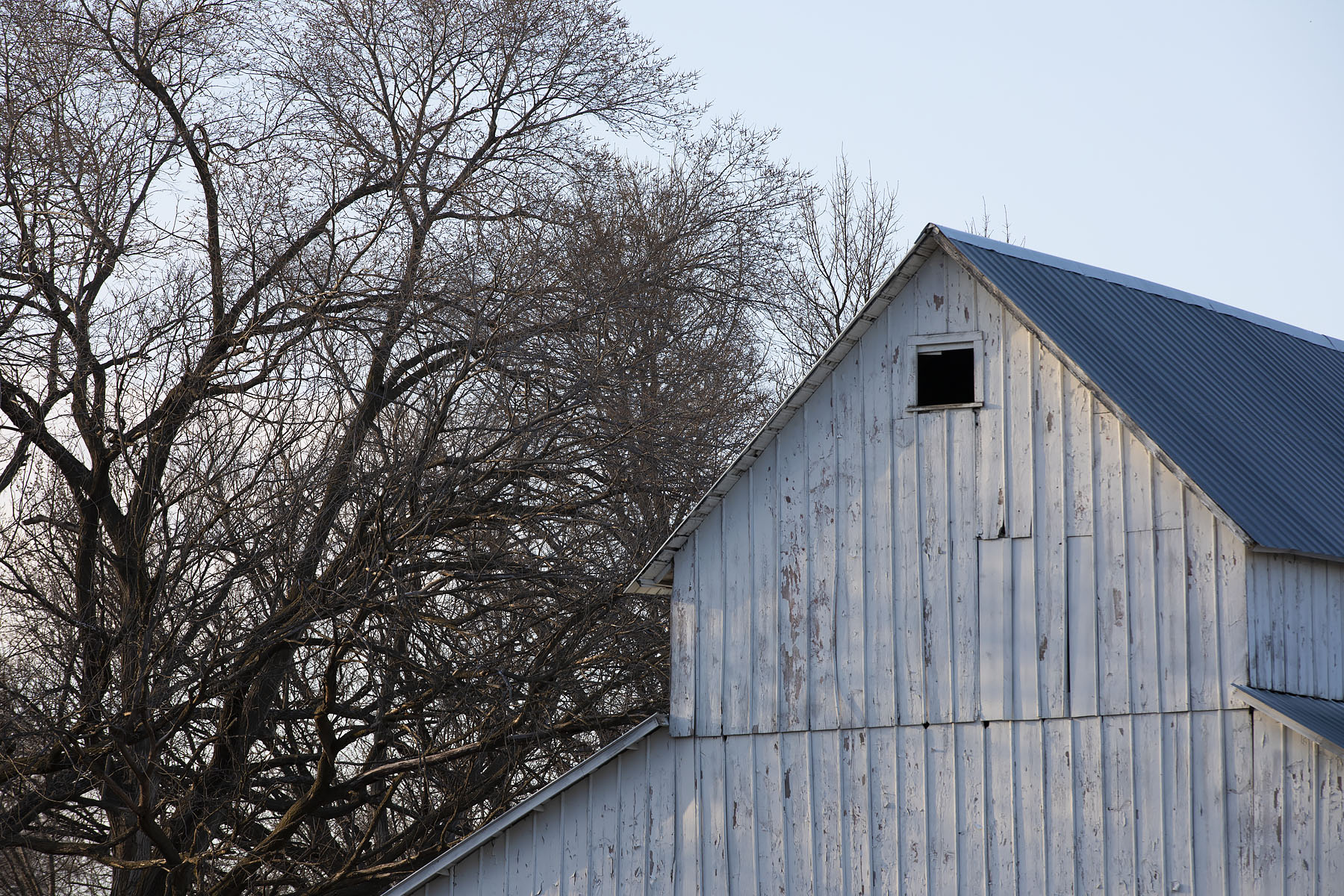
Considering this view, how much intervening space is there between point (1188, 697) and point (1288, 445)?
139 inches

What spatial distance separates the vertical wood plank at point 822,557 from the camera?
13.8 metres

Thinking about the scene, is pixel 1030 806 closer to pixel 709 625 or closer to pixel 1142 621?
pixel 1142 621

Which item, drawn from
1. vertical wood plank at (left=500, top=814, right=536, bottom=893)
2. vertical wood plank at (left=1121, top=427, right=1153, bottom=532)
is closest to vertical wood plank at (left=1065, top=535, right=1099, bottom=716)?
vertical wood plank at (left=1121, top=427, right=1153, bottom=532)

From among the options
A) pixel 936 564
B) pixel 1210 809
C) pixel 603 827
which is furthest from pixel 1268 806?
pixel 603 827

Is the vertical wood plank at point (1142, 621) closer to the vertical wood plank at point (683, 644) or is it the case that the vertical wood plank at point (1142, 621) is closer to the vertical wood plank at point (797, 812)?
the vertical wood plank at point (797, 812)

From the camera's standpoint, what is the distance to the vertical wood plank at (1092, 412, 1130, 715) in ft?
41.1

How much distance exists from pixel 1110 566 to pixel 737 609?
11.1ft

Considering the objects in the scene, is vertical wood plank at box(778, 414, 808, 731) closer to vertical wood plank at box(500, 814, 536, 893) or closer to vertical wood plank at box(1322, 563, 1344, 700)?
vertical wood plank at box(500, 814, 536, 893)

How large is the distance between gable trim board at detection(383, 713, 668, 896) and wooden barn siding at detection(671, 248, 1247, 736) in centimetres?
39

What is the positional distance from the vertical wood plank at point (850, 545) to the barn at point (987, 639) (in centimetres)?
2

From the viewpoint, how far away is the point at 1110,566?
12.8 meters

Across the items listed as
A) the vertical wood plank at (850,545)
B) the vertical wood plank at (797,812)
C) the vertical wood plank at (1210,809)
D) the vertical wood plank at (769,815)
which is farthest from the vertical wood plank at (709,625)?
the vertical wood plank at (1210,809)

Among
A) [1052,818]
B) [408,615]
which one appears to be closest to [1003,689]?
[1052,818]

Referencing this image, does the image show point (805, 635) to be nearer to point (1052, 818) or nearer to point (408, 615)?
point (1052, 818)
